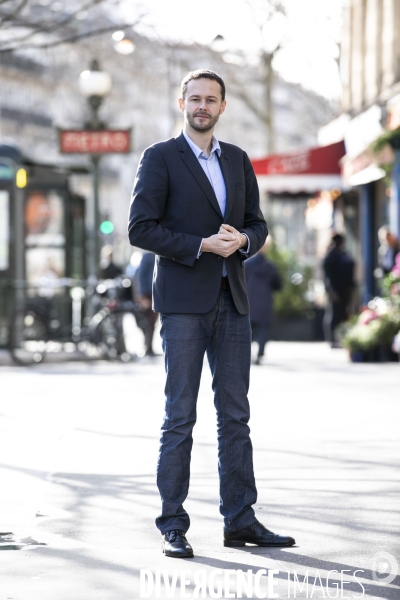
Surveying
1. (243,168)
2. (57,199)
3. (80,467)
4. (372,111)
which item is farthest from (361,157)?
(243,168)

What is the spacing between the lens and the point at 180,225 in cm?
557

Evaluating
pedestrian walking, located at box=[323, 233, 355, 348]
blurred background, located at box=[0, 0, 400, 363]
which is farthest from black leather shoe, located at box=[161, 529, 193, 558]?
pedestrian walking, located at box=[323, 233, 355, 348]

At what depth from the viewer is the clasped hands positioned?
213 inches

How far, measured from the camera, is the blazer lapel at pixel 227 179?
5605mm

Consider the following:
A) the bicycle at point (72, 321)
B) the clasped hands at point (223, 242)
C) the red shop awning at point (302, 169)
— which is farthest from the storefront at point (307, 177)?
the clasped hands at point (223, 242)

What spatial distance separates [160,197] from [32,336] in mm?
12391

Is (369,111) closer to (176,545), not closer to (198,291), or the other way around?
(198,291)

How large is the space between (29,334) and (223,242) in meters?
12.6

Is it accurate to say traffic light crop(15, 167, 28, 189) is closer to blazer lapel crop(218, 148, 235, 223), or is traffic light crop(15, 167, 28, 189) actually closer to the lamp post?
the lamp post

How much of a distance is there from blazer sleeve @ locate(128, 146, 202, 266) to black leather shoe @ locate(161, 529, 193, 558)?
111 cm

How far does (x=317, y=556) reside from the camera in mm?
5344

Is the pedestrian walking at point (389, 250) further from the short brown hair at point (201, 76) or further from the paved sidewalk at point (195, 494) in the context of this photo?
the short brown hair at point (201, 76)

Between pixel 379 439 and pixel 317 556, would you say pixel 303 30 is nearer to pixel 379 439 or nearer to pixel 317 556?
pixel 379 439

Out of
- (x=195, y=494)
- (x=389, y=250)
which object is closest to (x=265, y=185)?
(x=389, y=250)
